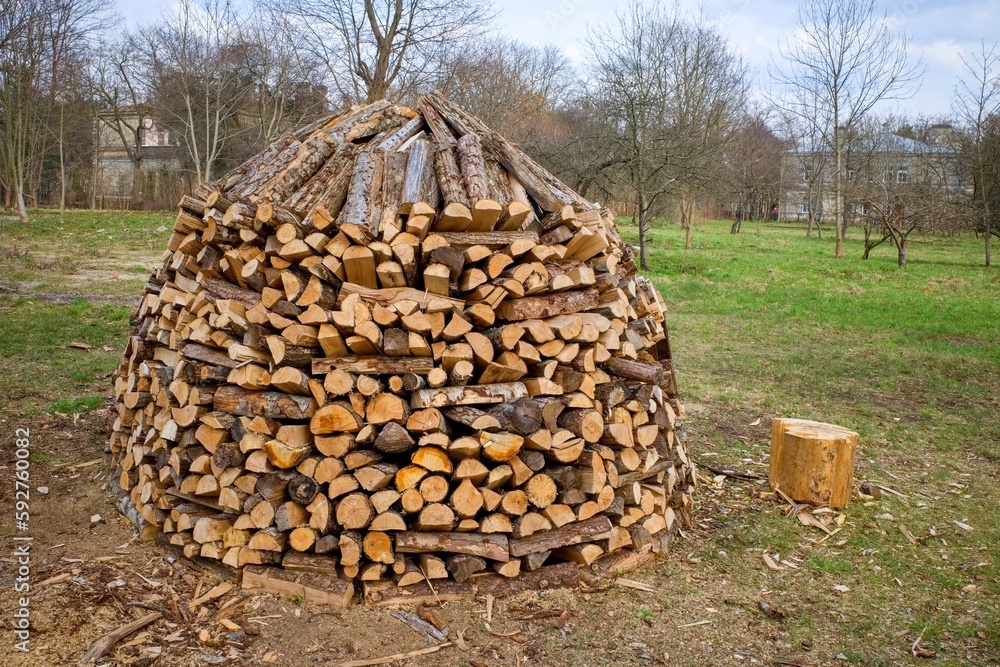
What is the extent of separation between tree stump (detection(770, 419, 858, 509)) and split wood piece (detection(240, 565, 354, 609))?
3.08 metres

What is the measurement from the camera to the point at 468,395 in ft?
11.6

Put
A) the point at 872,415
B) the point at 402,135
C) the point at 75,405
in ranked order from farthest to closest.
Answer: the point at 872,415, the point at 75,405, the point at 402,135

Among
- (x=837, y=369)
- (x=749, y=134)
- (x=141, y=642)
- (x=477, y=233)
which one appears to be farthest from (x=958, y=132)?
(x=141, y=642)

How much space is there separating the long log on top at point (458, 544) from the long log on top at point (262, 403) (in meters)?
0.78

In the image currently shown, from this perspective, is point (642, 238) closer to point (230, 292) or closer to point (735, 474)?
point (735, 474)

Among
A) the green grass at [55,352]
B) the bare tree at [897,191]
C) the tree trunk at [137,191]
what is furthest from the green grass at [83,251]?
the bare tree at [897,191]

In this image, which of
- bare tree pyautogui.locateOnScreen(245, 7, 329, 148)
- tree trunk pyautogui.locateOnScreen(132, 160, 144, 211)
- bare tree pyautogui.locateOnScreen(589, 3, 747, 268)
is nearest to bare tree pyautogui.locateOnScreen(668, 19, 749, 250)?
bare tree pyautogui.locateOnScreen(589, 3, 747, 268)

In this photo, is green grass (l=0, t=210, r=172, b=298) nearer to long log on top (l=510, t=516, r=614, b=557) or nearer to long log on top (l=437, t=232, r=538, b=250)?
long log on top (l=437, t=232, r=538, b=250)

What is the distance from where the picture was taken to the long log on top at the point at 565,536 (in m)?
3.60

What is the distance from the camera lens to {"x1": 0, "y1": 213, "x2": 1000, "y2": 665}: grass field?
344cm

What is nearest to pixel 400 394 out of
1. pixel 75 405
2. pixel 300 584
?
pixel 300 584

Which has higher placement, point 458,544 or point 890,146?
point 890,146

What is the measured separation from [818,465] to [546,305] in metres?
2.37

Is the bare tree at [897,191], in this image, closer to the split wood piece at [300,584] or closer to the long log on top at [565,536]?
the long log on top at [565,536]
